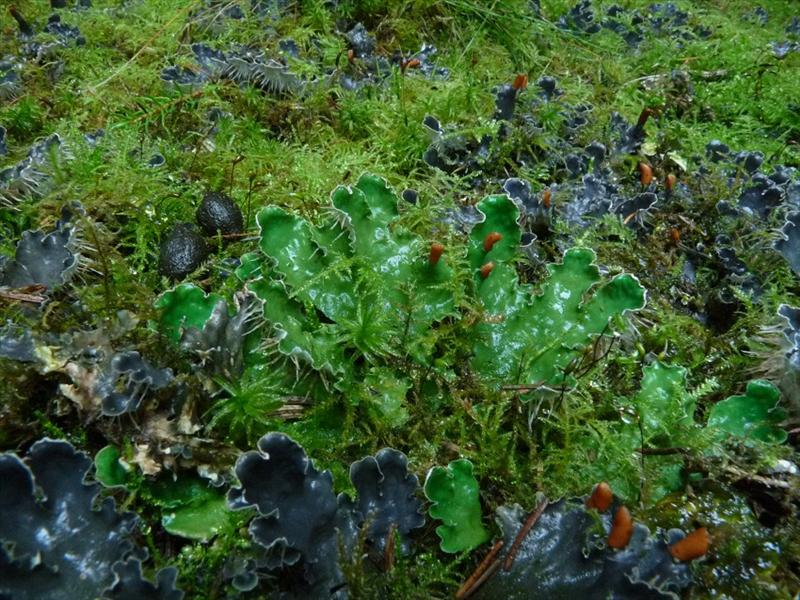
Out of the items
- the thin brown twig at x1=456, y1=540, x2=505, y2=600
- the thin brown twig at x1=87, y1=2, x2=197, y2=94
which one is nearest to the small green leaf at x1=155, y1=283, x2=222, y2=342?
the thin brown twig at x1=456, y1=540, x2=505, y2=600

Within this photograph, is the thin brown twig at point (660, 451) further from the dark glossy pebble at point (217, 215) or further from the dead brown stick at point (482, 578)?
the dark glossy pebble at point (217, 215)

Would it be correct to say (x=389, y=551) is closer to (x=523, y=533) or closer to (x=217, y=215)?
(x=523, y=533)

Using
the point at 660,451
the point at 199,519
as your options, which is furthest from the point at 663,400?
the point at 199,519

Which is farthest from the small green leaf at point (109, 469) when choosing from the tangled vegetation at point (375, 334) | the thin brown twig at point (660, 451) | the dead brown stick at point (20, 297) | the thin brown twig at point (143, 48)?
the thin brown twig at point (143, 48)

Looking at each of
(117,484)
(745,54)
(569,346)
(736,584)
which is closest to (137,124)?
(117,484)

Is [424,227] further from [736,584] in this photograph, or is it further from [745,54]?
[745,54]
